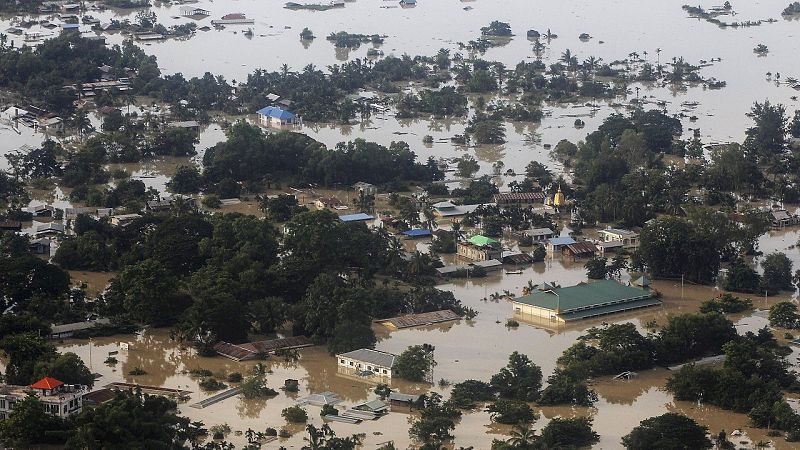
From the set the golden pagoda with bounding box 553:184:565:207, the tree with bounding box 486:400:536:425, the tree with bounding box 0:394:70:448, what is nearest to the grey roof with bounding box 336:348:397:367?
Answer: the tree with bounding box 486:400:536:425

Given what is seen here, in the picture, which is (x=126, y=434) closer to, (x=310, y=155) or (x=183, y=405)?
(x=183, y=405)

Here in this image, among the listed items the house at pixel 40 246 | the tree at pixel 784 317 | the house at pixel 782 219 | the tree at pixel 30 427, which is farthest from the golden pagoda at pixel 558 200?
the tree at pixel 30 427

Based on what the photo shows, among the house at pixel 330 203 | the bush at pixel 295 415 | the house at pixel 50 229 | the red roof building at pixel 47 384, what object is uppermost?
the red roof building at pixel 47 384

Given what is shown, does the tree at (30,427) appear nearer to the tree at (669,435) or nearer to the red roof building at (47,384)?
the red roof building at (47,384)

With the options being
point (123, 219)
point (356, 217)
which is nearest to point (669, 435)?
point (356, 217)

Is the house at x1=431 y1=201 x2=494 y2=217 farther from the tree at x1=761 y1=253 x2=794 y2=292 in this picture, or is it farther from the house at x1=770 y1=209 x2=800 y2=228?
the tree at x1=761 y1=253 x2=794 y2=292

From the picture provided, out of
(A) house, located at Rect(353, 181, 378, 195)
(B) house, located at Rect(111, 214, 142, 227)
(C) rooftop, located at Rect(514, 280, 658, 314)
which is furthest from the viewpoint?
(A) house, located at Rect(353, 181, 378, 195)
